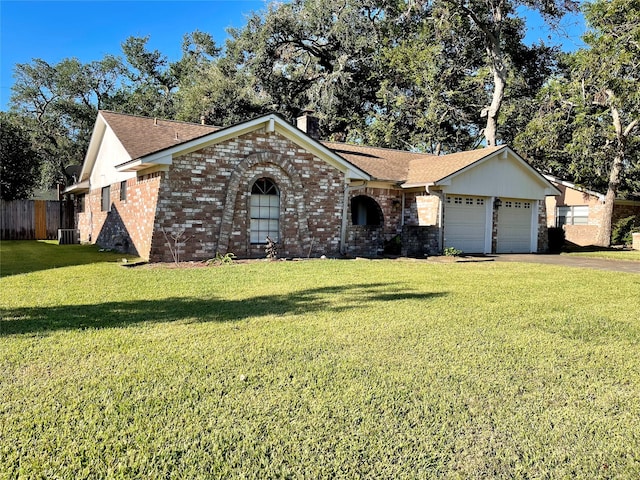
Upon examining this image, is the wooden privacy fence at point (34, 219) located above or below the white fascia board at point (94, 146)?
below

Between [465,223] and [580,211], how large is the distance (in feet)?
41.8

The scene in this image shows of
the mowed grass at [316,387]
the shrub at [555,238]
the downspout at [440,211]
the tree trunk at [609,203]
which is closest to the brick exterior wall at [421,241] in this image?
the downspout at [440,211]

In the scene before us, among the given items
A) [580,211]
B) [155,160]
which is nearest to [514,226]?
[580,211]

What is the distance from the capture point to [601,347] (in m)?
5.14

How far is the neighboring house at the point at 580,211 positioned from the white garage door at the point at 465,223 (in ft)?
31.6

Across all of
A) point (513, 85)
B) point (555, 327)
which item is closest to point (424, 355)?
point (555, 327)

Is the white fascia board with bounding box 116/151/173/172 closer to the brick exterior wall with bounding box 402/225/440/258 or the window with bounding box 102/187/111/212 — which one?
the window with bounding box 102/187/111/212

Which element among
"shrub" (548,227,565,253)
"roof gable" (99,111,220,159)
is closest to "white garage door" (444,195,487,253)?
"shrub" (548,227,565,253)

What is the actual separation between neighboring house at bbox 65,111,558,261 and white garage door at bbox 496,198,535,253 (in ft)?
0.19

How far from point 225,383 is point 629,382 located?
3.57m

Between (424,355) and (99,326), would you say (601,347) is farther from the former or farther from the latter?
(99,326)

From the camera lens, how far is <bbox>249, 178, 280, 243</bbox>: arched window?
14.4 meters

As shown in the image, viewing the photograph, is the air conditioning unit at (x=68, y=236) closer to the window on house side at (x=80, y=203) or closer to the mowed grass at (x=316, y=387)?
the window on house side at (x=80, y=203)

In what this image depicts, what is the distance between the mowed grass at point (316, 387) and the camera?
9.50ft
